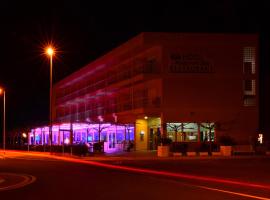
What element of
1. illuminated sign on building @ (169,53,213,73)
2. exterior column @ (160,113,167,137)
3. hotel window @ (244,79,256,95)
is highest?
illuminated sign on building @ (169,53,213,73)

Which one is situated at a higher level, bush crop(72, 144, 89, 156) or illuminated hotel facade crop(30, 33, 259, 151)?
illuminated hotel facade crop(30, 33, 259, 151)

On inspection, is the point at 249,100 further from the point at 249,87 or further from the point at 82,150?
the point at 82,150

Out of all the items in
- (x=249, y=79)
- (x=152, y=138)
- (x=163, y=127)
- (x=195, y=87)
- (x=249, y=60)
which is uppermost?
(x=249, y=60)

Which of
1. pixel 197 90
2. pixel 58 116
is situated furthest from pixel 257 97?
pixel 58 116

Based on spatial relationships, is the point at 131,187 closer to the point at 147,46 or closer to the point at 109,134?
the point at 147,46

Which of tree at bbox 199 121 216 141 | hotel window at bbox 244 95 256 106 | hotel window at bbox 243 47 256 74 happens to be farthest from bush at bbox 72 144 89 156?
hotel window at bbox 243 47 256 74

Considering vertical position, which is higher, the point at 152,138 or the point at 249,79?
the point at 249,79

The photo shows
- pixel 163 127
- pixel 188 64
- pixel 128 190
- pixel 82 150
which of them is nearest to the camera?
pixel 128 190

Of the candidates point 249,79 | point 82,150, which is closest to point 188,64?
point 249,79

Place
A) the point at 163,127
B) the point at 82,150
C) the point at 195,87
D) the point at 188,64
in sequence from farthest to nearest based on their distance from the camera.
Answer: the point at 188,64, the point at 195,87, the point at 163,127, the point at 82,150

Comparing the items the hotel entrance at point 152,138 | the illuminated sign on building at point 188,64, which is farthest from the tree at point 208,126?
the hotel entrance at point 152,138

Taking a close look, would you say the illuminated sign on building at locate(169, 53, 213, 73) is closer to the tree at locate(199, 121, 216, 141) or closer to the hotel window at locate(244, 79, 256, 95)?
the hotel window at locate(244, 79, 256, 95)

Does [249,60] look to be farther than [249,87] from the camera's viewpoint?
No

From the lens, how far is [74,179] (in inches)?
878
